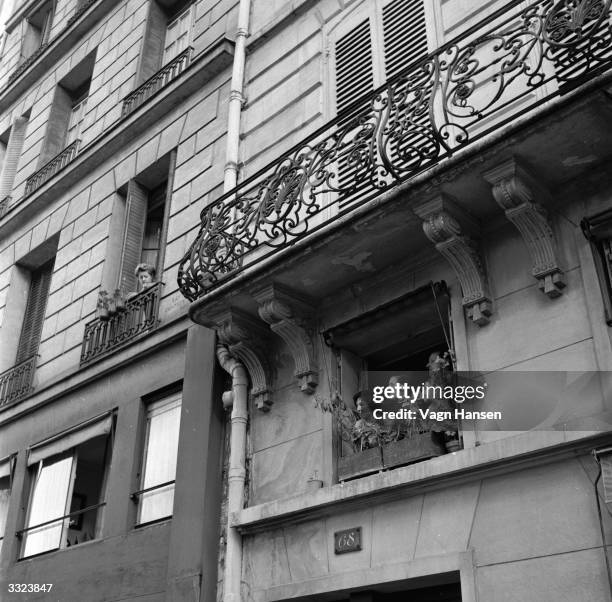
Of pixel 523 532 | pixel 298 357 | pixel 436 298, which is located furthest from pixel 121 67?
pixel 523 532

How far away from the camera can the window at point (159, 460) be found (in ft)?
31.8

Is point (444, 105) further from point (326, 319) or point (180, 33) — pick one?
point (180, 33)

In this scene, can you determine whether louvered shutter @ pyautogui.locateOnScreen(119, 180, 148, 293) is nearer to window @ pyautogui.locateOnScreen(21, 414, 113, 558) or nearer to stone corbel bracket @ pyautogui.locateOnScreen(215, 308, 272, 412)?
window @ pyautogui.locateOnScreen(21, 414, 113, 558)

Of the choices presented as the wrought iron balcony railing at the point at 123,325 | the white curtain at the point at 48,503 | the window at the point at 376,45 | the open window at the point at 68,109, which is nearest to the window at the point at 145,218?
the wrought iron balcony railing at the point at 123,325

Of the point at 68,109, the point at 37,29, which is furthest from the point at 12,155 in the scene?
the point at 37,29

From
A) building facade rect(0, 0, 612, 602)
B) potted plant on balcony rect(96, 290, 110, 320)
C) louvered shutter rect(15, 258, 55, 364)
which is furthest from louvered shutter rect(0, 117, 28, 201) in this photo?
potted plant on balcony rect(96, 290, 110, 320)

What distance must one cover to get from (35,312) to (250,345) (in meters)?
6.95

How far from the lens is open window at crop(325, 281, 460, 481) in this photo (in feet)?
24.9

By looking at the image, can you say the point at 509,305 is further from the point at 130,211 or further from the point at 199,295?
the point at 130,211

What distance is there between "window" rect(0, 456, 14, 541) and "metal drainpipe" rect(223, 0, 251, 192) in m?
5.38

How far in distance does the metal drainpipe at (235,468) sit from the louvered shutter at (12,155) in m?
9.99

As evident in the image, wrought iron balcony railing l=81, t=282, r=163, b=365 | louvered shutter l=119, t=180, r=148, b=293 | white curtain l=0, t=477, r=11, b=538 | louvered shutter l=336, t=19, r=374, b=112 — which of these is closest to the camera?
louvered shutter l=336, t=19, r=374, b=112

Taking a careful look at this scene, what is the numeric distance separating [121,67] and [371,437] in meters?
9.91

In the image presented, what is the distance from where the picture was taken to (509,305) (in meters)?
7.25
